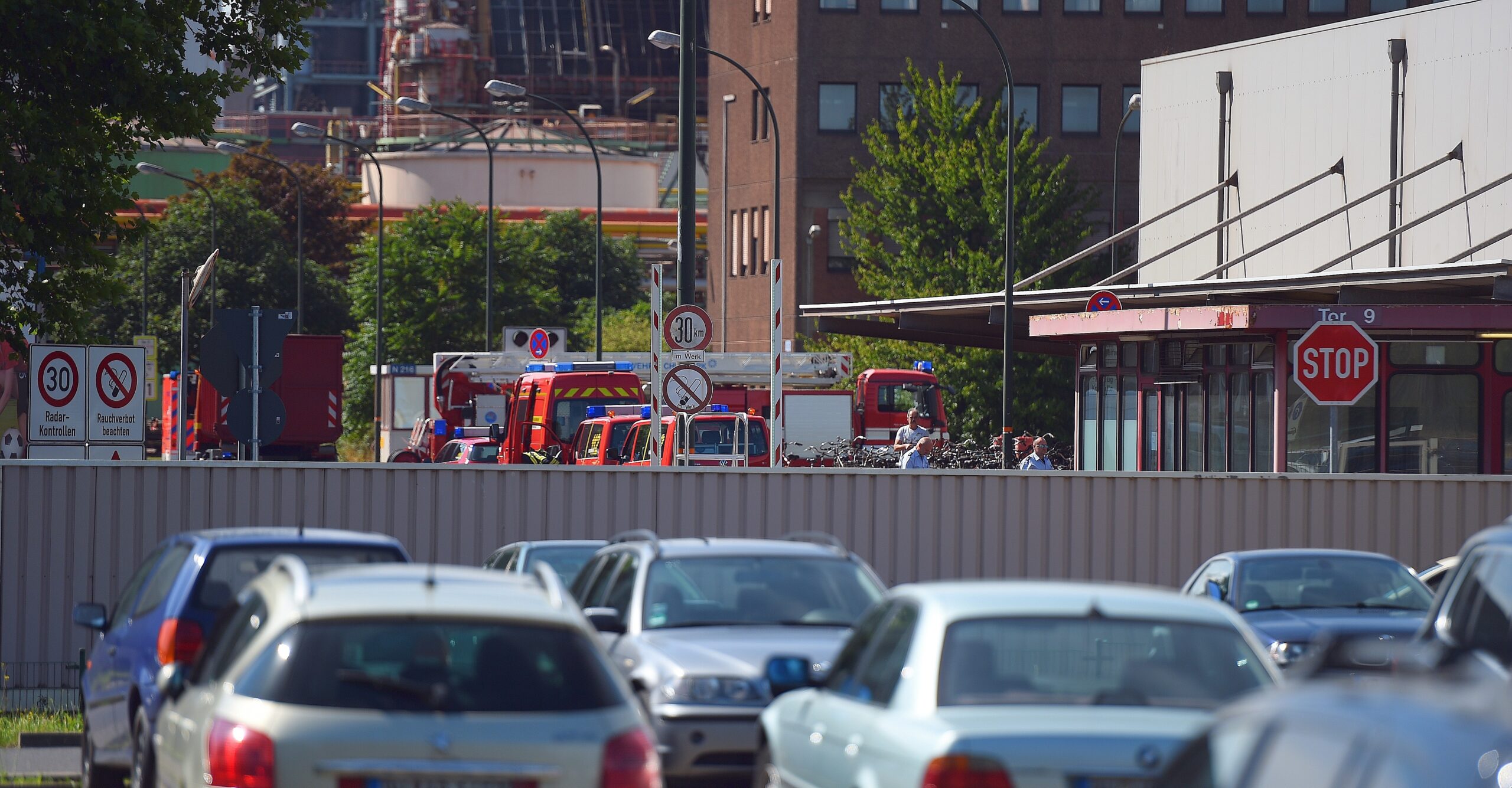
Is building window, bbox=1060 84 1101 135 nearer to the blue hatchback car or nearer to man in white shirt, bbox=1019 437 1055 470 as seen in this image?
man in white shirt, bbox=1019 437 1055 470

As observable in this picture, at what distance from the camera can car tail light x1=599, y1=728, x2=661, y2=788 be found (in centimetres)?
647

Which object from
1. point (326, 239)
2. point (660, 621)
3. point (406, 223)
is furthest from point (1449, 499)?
point (326, 239)

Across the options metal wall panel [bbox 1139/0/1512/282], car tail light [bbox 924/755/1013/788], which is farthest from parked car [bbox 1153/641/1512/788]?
metal wall panel [bbox 1139/0/1512/282]

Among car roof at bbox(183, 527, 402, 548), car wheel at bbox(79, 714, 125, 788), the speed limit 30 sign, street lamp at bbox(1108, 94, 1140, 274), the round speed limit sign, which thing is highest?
street lamp at bbox(1108, 94, 1140, 274)

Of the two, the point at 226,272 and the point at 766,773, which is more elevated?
the point at 226,272

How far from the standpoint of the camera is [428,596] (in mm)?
6926

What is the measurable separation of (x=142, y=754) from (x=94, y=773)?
147 cm

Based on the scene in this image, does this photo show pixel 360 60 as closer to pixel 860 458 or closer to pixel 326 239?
pixel 326 239

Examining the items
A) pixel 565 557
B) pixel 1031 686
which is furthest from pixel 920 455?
pixel 1031 686

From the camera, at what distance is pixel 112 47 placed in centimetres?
1755

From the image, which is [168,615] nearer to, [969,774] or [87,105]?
[969,774]

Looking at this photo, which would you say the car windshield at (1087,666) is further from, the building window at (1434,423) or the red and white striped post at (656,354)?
the building window at (1434,423)

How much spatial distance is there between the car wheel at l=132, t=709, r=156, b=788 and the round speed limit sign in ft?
42.6

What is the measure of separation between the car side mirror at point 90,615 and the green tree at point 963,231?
127ft
